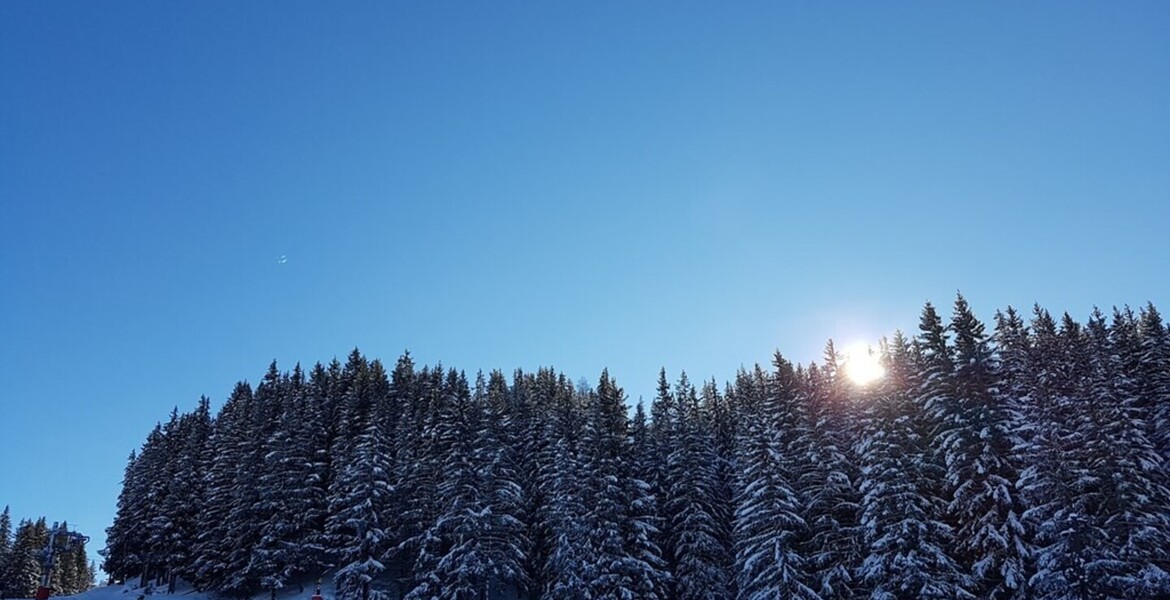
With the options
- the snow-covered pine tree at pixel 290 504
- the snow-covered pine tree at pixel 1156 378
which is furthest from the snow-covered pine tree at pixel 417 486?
the snow-covered pine tree at pixel 1156 378

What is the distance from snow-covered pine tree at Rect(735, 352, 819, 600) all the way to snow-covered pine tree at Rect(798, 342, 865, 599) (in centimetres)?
92

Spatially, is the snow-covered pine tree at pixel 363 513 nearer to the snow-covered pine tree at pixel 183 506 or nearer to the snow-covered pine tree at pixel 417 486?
the snow-covered pine tree at pixel 417 486

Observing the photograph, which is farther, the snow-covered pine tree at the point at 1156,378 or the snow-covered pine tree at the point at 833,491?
the snow-covered pine tree at the point at 1156,378

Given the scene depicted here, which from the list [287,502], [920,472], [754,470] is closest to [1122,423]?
[920,472]

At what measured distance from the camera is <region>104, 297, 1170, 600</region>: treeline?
→ 35.6m

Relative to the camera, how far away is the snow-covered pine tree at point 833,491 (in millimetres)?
40344

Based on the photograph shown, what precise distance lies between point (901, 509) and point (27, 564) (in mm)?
95291

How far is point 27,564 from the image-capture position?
87.2 m

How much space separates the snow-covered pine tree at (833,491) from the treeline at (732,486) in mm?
156

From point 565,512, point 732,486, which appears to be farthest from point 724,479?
point 565,512

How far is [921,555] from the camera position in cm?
3641

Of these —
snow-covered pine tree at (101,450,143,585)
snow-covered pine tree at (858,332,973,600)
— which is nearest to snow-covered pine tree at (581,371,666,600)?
snow-covered pine tree at (858,332,973,600)

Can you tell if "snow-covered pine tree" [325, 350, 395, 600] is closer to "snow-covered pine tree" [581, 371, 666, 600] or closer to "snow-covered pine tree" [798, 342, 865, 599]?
"snow-covered pine tree" [581, 371, 666, 600]

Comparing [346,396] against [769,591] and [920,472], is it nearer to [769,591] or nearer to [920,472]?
[769,591]
